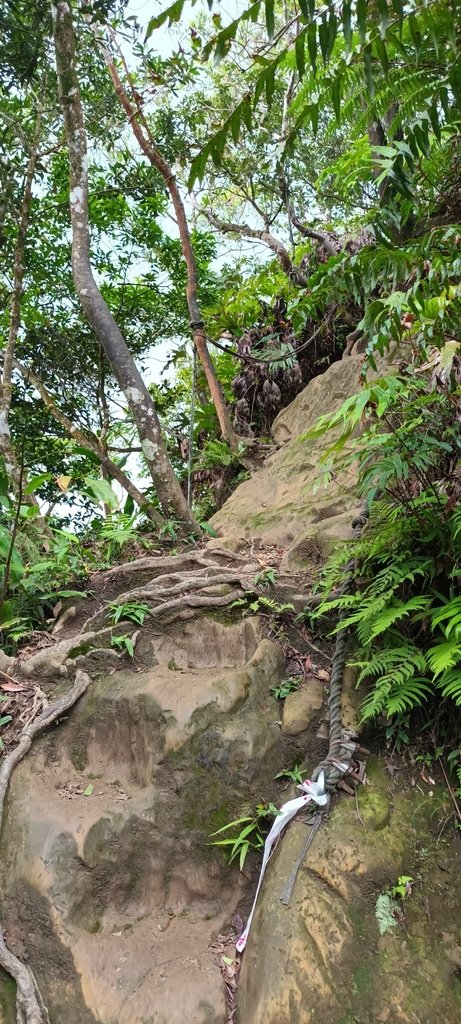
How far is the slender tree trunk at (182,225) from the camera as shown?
6.59m

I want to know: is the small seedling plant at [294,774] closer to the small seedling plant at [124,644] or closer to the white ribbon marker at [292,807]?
the white ribbon marker at [292,807]

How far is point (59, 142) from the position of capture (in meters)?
7.61

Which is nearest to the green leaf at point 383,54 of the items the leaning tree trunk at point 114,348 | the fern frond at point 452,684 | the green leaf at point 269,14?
the green leaf at point 269,14

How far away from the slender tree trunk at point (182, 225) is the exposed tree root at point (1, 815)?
13.2ft

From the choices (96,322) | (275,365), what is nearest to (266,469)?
(275,365)

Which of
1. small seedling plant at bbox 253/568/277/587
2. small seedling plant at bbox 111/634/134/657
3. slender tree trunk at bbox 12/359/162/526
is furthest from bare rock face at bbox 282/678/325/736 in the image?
slender tree trunk at bbox 12/359/162/526

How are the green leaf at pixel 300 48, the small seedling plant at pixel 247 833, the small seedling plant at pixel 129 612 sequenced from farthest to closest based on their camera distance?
the small seedling plant at pixel 129 612 → the small seedling plant at pixel 247 833 → the green leaf at pixel 300 48

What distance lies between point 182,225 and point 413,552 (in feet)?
18.3

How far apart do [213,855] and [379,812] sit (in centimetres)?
84

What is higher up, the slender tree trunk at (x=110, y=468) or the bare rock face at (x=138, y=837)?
the slender tree trunk at (x=110, y=468)

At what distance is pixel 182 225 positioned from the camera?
23.4 feet

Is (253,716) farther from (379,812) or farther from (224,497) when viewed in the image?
(224,497)

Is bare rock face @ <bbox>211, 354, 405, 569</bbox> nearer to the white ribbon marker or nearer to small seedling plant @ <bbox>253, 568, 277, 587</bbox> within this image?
small seedling plant @ <bbox>253, 568, 277, 587</bbox>

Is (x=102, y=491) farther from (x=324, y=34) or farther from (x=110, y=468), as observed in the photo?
(x=324, y=34)
